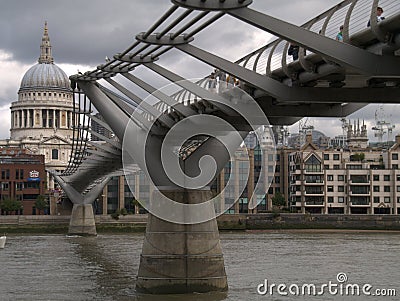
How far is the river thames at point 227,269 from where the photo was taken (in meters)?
23.8

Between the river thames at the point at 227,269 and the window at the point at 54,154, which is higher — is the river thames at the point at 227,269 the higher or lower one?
the lower one

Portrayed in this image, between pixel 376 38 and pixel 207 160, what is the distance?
11745mm

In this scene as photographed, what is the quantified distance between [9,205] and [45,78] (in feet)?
163

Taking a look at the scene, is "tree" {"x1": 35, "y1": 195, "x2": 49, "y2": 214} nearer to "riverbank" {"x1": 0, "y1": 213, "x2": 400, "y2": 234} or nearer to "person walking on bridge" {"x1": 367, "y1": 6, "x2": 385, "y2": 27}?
"riverbank" {"x1": 0, "y1": 213, "x2": 400, "y2": 234}

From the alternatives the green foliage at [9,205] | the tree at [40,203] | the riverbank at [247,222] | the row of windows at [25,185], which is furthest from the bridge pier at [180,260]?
the row of windows at [25,185]

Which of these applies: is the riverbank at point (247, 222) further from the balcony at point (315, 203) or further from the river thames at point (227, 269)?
the river thames at point (227, 269)

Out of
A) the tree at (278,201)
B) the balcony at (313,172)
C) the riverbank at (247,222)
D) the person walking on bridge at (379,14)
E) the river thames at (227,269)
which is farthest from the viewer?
the tree at (278,201)

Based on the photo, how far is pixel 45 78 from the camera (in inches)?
5044

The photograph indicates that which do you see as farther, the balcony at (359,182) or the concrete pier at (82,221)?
the balcony at (359,182)

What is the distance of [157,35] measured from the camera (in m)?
16.8

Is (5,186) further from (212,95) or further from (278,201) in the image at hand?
(212,95)

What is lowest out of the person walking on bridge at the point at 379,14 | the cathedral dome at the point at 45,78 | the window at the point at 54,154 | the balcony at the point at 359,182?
the balcony at the point at 359,182

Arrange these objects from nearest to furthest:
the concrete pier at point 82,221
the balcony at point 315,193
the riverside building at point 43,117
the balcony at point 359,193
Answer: the concrete pier at point 82,221 < the balcony at point 359,193 < the balcony at point 315,193 < the riverside building at point 43,117

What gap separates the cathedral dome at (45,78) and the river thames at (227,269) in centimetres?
8160
